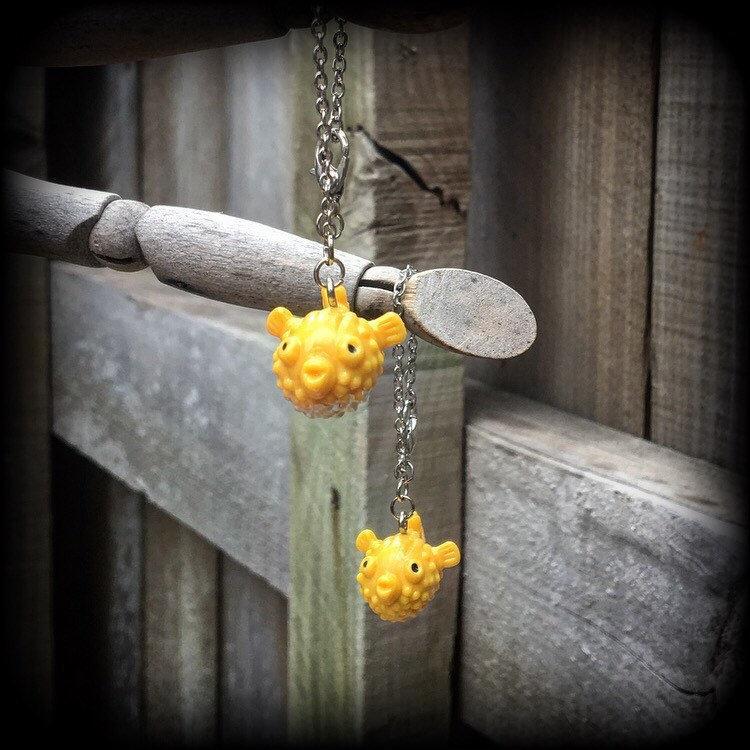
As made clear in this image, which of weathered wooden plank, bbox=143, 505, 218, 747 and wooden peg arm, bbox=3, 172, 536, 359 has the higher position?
wooden peg arm, bbox=3, 172, 536, 359

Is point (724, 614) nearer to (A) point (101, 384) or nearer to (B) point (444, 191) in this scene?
(B) point (444, 191)

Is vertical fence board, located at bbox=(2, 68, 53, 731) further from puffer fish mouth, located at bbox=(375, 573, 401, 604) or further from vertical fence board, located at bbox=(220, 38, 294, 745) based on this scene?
puffer fish mouth, located at bbox=(375, 573, 401, 604)

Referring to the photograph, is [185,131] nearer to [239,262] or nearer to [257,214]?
[257,214]

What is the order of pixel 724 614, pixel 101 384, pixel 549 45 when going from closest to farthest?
pixel 724 614, pixel 549 45, pixel 101 384

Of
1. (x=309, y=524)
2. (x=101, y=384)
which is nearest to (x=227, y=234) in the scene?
(x=309, y=524)

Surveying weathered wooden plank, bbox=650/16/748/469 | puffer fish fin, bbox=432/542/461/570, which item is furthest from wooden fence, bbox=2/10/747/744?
puffer fish fin, bbox=432/542/461/570
